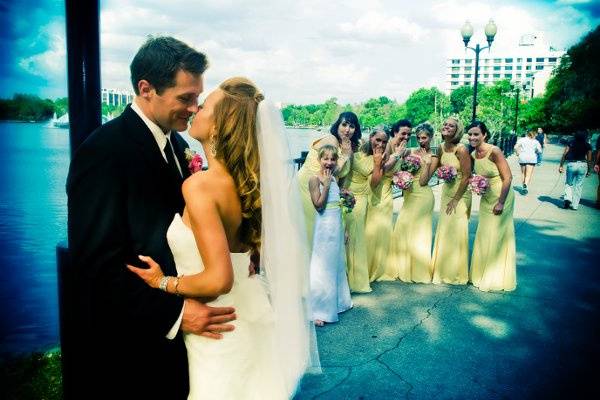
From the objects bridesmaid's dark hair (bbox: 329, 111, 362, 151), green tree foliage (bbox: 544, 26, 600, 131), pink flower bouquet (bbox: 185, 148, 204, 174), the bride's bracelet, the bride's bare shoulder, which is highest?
green tree foliage (bbox: 544, 26, 600, 131)

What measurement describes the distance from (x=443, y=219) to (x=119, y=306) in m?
5.66

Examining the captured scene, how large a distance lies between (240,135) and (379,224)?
4958 millimetres

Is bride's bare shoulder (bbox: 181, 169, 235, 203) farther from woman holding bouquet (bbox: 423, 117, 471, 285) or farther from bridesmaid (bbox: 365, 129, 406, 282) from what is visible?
woman holding bouquet (bbox: 423, 117, 471, 285)

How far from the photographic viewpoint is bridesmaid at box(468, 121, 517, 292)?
6.54m

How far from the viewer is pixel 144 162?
212cm

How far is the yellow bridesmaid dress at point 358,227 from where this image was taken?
6.30 metres

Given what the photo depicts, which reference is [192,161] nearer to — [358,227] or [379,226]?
[358,227]

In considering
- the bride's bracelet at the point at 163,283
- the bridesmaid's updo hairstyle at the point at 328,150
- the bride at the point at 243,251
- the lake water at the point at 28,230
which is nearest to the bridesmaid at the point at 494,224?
the bridesmaid's updo hairstyle at the point at 328,150

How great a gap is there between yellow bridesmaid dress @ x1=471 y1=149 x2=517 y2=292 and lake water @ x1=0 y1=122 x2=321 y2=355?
4.50 metres

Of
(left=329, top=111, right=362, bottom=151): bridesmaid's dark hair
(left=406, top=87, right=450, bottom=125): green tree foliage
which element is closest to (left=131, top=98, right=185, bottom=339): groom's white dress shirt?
(left=329, top=111, right=362, bottom=151): bridesmaid's dark hair

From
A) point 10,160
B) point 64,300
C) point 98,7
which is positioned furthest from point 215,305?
point 10,160

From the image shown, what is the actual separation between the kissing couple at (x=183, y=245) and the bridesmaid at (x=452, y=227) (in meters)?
4.77

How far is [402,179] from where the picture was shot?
21.8ft

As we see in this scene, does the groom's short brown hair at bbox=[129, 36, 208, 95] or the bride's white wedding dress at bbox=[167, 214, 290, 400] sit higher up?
the groom's short brown hair at bbox=[129, 36, 208, 95]
